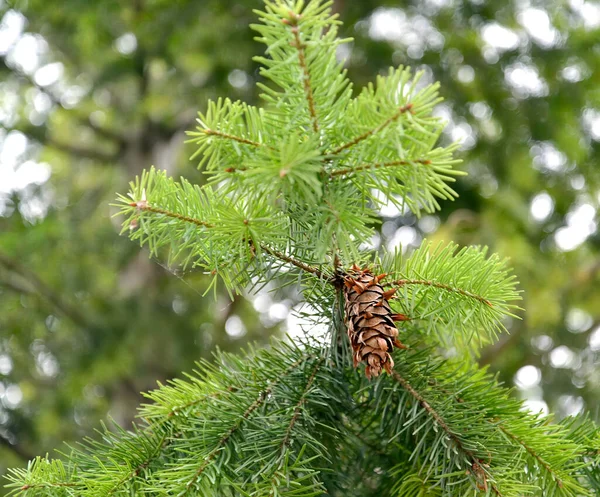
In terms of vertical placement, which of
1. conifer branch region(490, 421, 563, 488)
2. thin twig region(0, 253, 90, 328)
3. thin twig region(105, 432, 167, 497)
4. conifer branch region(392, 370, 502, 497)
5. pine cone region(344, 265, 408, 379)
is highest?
pine cone region(344, 265, 408, 379)

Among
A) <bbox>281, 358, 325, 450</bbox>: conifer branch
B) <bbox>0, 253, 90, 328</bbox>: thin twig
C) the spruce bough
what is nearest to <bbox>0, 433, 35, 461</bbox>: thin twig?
<bbox>0, 253, 90, 328</bbox>: thin twig

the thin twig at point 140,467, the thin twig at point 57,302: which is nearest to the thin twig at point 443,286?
the thin twig at point 140,467

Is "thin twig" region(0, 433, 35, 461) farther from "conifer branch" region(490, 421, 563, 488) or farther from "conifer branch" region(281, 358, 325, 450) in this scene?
"conifer branch" region(490, 421, 563, 488)

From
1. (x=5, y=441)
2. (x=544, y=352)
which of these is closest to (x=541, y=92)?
(x=544, y=352)

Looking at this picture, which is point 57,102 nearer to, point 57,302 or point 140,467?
point 57,302

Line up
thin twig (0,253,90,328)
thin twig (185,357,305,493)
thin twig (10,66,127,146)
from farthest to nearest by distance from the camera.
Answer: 1. thin twig (10,66,127,146)
2. thin twig (0,253,90,328)
3. thin twig (185,357,305,493)

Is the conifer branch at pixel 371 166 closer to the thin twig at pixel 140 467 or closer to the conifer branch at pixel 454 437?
the conifer branch at pixel 454 437

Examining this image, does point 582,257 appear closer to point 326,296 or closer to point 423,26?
point 423,26
